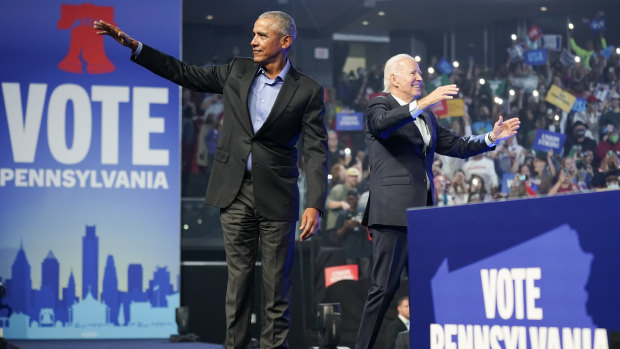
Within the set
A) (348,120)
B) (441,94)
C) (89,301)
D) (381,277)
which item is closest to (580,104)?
(348,120)

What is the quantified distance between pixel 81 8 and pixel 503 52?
12.5 feet

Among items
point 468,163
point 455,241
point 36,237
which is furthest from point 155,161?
point 455,241

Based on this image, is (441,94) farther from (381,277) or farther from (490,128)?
(490,128)

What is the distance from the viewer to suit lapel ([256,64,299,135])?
3.00 m

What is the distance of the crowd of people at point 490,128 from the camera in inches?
278

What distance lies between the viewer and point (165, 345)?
5730mm

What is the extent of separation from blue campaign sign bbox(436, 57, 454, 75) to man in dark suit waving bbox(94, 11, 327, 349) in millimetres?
4839

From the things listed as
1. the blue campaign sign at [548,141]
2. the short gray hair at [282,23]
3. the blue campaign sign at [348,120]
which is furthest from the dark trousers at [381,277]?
the blue campaign sign at [548,141]

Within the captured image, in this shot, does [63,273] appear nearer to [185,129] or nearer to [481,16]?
[185,129]

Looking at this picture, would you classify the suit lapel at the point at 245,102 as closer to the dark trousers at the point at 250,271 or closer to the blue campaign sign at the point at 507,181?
the dark trousers at the point at 250,271

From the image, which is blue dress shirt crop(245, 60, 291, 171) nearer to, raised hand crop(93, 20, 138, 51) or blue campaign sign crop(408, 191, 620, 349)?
raised hand crop(93, 20, 138, 51)

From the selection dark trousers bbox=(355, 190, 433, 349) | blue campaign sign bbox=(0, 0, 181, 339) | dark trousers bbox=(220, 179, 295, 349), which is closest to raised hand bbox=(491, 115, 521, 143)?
dark trousers bbox=(355, 190, 433, 349)

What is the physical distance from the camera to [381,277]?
3391mm

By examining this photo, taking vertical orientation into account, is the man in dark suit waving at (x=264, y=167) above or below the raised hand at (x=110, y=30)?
below
